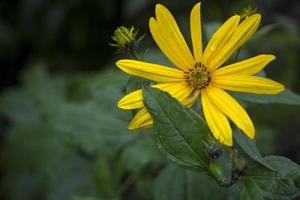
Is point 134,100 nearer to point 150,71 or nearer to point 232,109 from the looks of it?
point 150,71

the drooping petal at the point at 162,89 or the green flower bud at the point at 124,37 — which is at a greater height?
the green flower bud at the point at 124,37

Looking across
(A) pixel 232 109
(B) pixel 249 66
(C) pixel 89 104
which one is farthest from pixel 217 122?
(C) pixel 89 104

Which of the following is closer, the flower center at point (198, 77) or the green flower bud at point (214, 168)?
the green flower bud at point (214, 168)

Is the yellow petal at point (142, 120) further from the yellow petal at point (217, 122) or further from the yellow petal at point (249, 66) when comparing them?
the yellow petal at point (249, 66)

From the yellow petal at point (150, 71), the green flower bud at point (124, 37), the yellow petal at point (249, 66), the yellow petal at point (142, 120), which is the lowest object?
the yellow petal at point (249, 66)

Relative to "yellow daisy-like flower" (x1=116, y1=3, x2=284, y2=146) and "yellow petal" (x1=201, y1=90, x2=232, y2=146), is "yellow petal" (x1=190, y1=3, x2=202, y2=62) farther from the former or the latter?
"yellow petal" (x1=201, y1=90, x2=232, y2=146)

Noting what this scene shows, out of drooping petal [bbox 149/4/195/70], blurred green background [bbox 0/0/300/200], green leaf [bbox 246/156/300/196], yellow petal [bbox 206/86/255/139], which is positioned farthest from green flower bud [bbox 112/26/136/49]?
green leaf [bbox 246/156/300/196]

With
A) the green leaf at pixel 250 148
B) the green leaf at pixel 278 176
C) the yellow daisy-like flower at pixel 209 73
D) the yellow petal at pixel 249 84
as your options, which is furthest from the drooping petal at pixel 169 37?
the green leaf at pixel 278 176
